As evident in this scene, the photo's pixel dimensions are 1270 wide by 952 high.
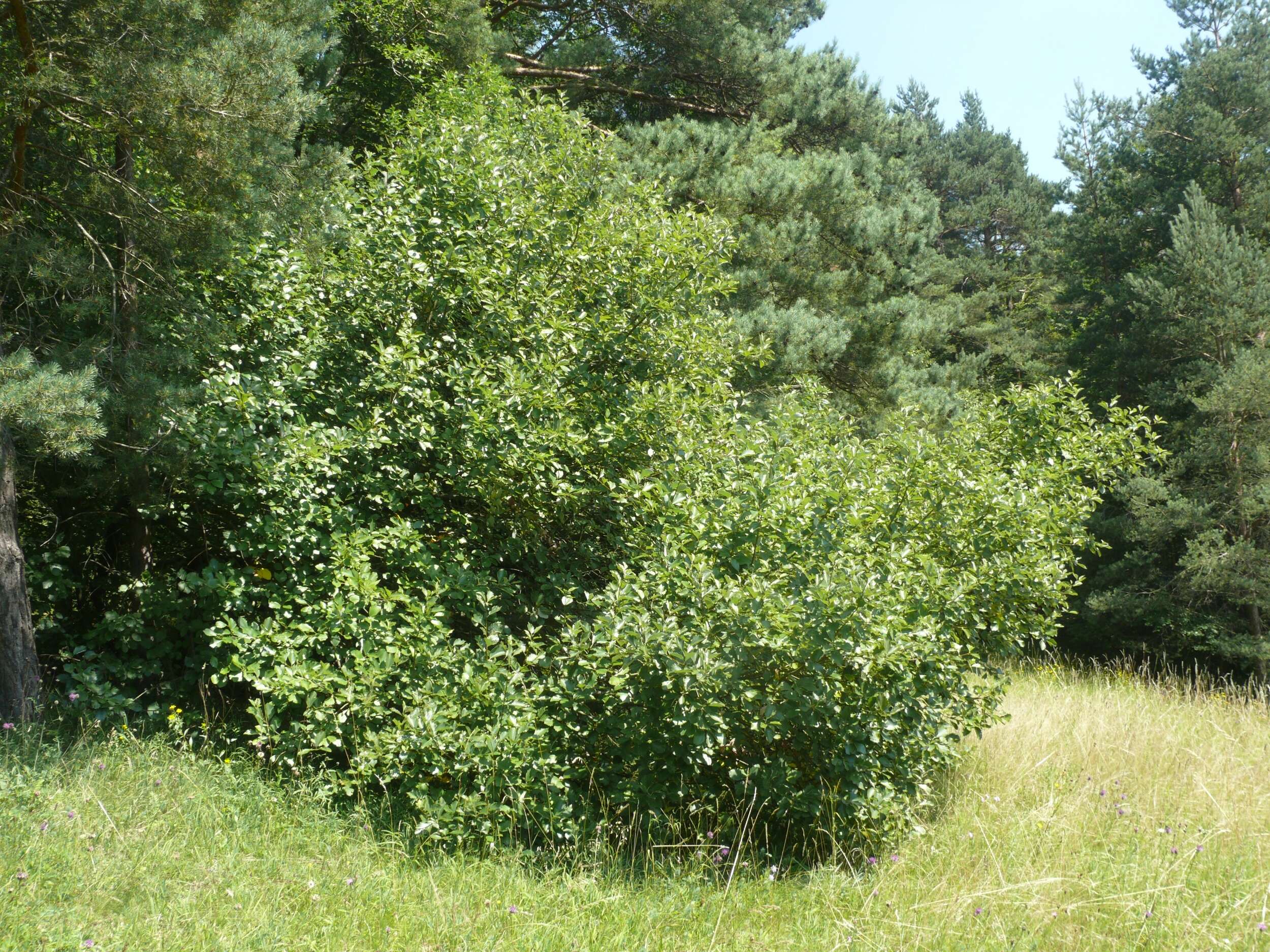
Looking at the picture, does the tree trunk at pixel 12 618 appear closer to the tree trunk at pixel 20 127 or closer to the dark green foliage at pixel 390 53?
the tree trunk at pixel 20 127

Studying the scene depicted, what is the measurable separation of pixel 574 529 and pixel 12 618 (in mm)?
3371

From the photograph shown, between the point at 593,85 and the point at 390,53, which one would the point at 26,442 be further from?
the point at 593,85

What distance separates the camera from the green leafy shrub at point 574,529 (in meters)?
4.22

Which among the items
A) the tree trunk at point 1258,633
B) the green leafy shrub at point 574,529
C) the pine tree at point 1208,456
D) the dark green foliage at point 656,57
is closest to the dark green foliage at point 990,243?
the pine tree at point 1208,456

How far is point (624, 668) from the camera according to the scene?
4211mm

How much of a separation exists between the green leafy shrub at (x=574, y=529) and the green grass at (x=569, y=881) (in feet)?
1.15

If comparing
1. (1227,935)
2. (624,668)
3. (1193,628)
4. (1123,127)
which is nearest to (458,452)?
(624,668)

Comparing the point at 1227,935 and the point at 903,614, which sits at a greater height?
the point at 903,614

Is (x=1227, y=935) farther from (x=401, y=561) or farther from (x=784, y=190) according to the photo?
(x=784, y=190)

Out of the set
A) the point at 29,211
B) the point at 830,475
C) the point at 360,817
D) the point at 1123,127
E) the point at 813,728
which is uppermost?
the point at 1123,127

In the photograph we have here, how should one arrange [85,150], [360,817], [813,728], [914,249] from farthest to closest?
[914,249]
[85,150]
[360,817]
[813,728]

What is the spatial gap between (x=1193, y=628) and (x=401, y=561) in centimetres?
1385

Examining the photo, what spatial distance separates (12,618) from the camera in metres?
5.15

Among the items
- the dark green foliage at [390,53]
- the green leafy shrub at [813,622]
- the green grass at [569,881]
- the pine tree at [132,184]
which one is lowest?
the green grass at [569,881]
